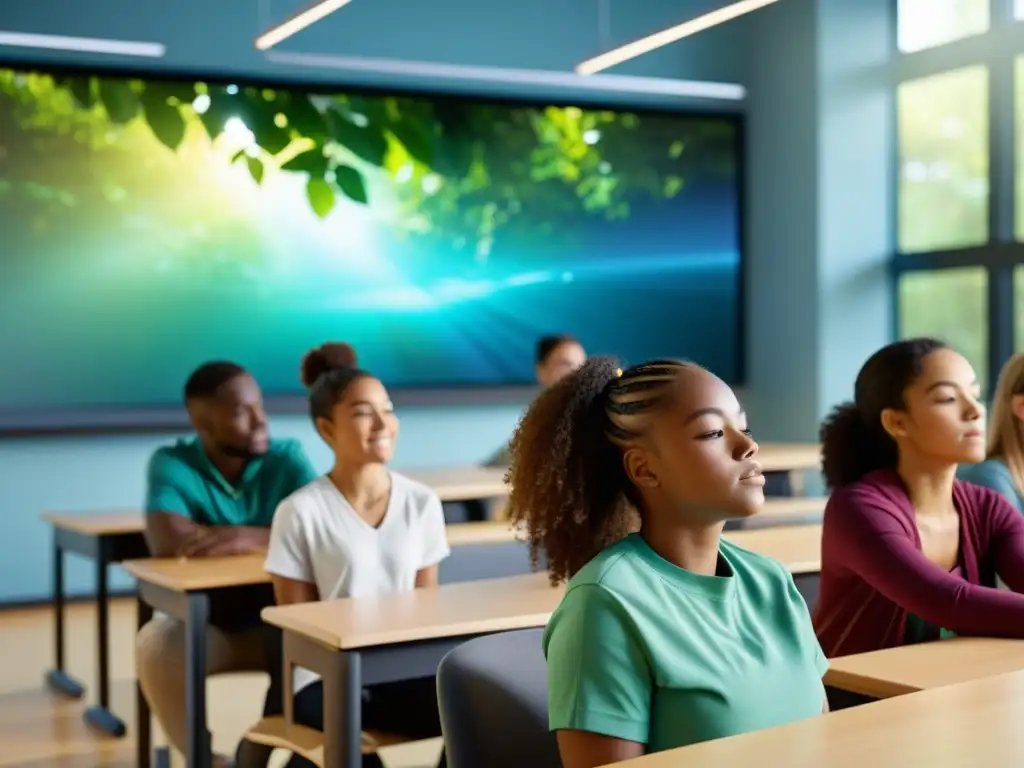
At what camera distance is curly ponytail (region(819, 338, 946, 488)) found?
246 cm

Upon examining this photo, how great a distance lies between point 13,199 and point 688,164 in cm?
378

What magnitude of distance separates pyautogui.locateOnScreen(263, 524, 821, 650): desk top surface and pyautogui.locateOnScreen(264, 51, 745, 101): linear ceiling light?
11.8ft

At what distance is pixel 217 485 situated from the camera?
149 inches

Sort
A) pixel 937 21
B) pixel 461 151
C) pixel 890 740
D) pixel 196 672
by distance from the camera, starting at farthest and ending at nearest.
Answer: pixel 937 21 < pixel 461 151 < pixel 196 672 < pixel 890 740

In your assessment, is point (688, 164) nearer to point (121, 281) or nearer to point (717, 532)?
point (121, 281)

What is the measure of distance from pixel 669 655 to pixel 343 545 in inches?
63.2

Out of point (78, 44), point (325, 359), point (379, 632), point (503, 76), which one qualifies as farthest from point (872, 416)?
point (503, 76)

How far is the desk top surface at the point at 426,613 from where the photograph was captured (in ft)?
7.79

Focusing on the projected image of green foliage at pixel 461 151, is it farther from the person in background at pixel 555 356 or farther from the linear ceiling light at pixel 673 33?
the person in background at pixel 555 356

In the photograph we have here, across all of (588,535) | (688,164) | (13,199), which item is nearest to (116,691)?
(13,199)

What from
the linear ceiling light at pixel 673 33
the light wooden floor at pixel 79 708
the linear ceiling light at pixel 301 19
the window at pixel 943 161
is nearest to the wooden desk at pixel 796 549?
the light wooden floor at pixel 79 708

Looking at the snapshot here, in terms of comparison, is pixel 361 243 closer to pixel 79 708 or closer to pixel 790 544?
pixel 79 708

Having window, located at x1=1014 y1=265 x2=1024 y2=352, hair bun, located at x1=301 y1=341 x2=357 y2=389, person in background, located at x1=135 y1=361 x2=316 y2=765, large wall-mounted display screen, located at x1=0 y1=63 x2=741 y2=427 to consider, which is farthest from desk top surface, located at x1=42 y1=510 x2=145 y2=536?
window, located at x1=1014 y1=265 x2=1024 y2=352

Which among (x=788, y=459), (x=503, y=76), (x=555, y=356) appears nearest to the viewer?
(x=555, y=356)
